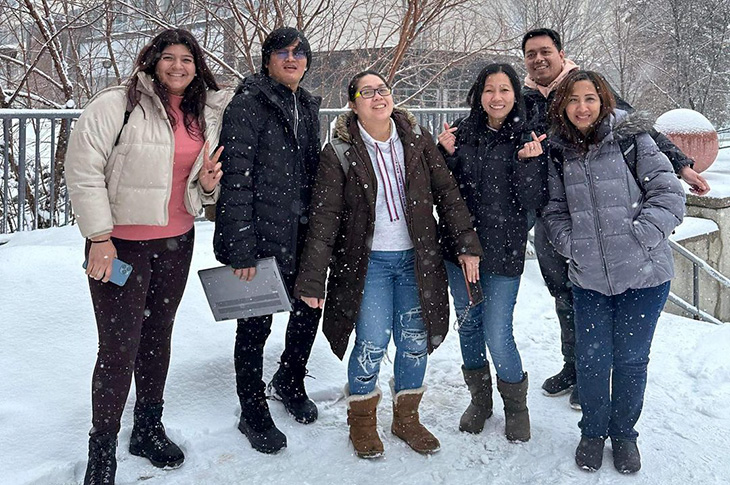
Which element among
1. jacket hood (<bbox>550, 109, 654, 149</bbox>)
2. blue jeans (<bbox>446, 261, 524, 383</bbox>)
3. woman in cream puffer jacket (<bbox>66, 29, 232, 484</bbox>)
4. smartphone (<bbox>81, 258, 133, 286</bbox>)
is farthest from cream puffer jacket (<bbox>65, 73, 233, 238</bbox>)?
jacket hood (<bbox>550, 109, 654, 149</bbox>)

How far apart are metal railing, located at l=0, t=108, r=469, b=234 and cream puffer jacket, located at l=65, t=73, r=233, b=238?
275 cm

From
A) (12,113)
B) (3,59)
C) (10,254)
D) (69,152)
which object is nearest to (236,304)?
(69,152)

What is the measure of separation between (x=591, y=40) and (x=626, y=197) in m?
20.2

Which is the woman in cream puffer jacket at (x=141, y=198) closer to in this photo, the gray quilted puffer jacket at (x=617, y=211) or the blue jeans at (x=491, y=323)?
the blue jeans at (x=491, y=323)

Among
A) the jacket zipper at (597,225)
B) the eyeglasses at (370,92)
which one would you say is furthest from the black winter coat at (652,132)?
the eyeglasses at (370,92)

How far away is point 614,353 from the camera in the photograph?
311cm

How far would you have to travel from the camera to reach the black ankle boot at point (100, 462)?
279 centimetres

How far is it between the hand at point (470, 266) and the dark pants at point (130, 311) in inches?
56.1

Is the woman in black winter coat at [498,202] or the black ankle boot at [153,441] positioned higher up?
the woman in black winter coat at [498,202]

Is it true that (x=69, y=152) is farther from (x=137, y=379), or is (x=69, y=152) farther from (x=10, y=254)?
(x=10, y=254)

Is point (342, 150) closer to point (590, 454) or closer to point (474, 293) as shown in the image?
point (474, 293)

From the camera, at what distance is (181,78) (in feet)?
9.36

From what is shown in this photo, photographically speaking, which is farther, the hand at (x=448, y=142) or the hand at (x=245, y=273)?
the hand at (x=448, y=142)

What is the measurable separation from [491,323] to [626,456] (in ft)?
3.18
